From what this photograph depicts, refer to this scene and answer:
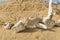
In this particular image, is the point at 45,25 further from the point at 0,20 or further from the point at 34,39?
the point at 0,20

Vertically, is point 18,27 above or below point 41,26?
above

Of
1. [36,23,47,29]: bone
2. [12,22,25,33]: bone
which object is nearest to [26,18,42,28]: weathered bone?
[36,23,47,29]: bone

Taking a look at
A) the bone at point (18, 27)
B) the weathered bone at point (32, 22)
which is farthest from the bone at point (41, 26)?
the bone at point (18, 27)

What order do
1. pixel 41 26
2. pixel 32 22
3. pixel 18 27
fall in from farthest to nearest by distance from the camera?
1. pixel 32 22
2. pixel 41 26
3. pixel 18 27

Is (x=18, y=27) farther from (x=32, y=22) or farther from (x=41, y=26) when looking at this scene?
(x=41, y=26)

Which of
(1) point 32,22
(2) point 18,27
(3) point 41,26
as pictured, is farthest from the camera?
(1) point 32,22

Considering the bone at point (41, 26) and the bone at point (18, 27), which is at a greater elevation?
the bone at point (18, 27)

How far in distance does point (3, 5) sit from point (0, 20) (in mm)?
4155

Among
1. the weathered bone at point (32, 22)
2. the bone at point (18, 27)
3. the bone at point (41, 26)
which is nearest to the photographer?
the bone at point (18, 27)

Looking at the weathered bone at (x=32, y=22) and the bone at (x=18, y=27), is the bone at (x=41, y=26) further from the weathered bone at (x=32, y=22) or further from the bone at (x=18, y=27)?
the bone at (x=18, y=27)

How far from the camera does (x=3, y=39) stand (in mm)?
6902

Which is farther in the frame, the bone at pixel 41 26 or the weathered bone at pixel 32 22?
the weathered bone at pixel 32 22

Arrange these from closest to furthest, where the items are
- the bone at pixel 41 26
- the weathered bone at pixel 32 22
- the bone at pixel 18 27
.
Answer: the bone at pixel 18 27 < the bone at pixel 41 26 < the weathered bone at pixel 32 22

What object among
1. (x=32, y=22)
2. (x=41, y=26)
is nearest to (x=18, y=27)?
(x=32, y=22)
